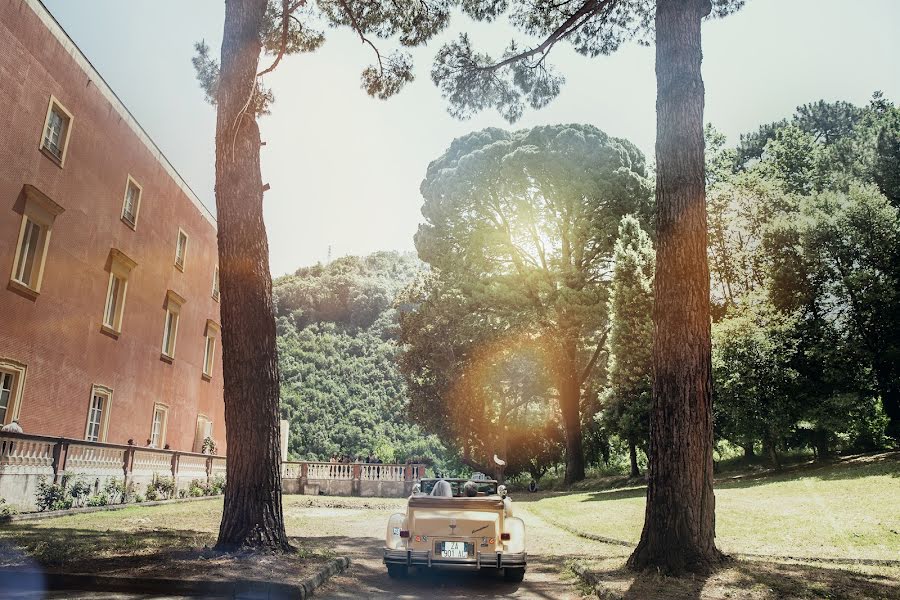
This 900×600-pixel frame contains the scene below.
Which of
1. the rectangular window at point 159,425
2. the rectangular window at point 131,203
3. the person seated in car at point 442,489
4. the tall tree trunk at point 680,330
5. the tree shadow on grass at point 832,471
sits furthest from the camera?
the rectangular window at point 159,425

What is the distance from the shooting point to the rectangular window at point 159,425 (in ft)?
76.2

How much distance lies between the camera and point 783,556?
29.2 feet

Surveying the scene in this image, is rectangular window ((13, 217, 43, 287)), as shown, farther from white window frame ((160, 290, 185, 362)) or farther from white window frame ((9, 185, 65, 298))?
white window frame ((160, 290, 185, 362))

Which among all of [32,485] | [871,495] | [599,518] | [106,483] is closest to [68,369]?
[106,483]

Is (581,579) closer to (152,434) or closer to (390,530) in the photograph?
(390,530)

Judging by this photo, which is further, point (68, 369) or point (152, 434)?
point (152, 434)

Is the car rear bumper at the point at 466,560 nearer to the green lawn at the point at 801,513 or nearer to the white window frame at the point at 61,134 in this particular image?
the green lawn at the point at 801,513

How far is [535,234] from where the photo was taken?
3244 centimetres

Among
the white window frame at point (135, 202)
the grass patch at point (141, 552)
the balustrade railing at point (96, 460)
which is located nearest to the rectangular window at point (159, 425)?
the balustrade railing at point (96, 460)

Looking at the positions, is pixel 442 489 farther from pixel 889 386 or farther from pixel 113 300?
pixel 889 386

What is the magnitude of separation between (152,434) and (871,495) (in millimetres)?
23030

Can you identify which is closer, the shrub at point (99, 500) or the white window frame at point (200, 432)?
the shrub at point (99, 500)

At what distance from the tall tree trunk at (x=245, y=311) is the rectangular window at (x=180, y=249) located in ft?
59.3

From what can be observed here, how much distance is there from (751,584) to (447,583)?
371 cm
